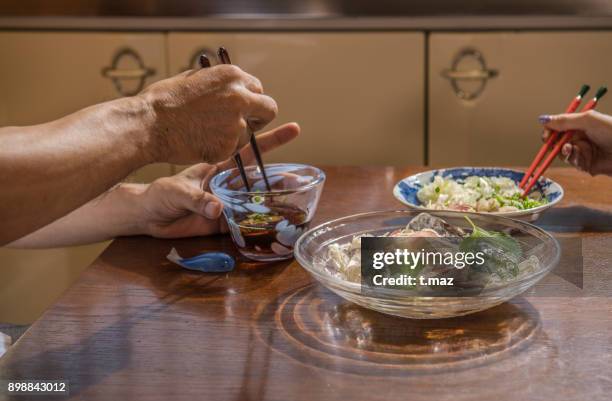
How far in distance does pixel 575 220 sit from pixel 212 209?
610 millimetres

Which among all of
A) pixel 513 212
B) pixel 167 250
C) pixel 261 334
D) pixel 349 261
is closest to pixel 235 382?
pixel 261 334

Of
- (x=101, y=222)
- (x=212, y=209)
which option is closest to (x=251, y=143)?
(x=212, y=209)

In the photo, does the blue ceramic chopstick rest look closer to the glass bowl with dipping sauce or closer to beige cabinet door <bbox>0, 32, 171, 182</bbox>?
the glass bowl with dipping sauce

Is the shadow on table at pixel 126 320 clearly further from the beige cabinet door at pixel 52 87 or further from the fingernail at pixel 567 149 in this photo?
the beige cabinet door at pixel 52 87

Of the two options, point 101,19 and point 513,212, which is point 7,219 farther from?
point 101,19

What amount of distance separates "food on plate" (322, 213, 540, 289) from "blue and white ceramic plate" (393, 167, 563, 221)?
0.48 feet

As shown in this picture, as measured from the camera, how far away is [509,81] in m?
2.43

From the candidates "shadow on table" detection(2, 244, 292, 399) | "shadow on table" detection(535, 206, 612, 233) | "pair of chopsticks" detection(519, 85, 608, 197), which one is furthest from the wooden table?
"pair of chopsticks" detection(519, 85, 608, 197)

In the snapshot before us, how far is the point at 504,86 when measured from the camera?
7.98 ft

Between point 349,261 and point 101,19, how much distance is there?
5.49 feet

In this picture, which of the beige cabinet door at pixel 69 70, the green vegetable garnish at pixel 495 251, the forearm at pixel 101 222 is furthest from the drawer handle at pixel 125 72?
the green vegetable garnish at pixel 495 251

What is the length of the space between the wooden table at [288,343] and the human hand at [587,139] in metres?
0.32

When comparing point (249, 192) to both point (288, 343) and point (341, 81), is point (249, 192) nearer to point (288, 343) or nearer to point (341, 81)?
point (288, 343)

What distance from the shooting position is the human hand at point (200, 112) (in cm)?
109
